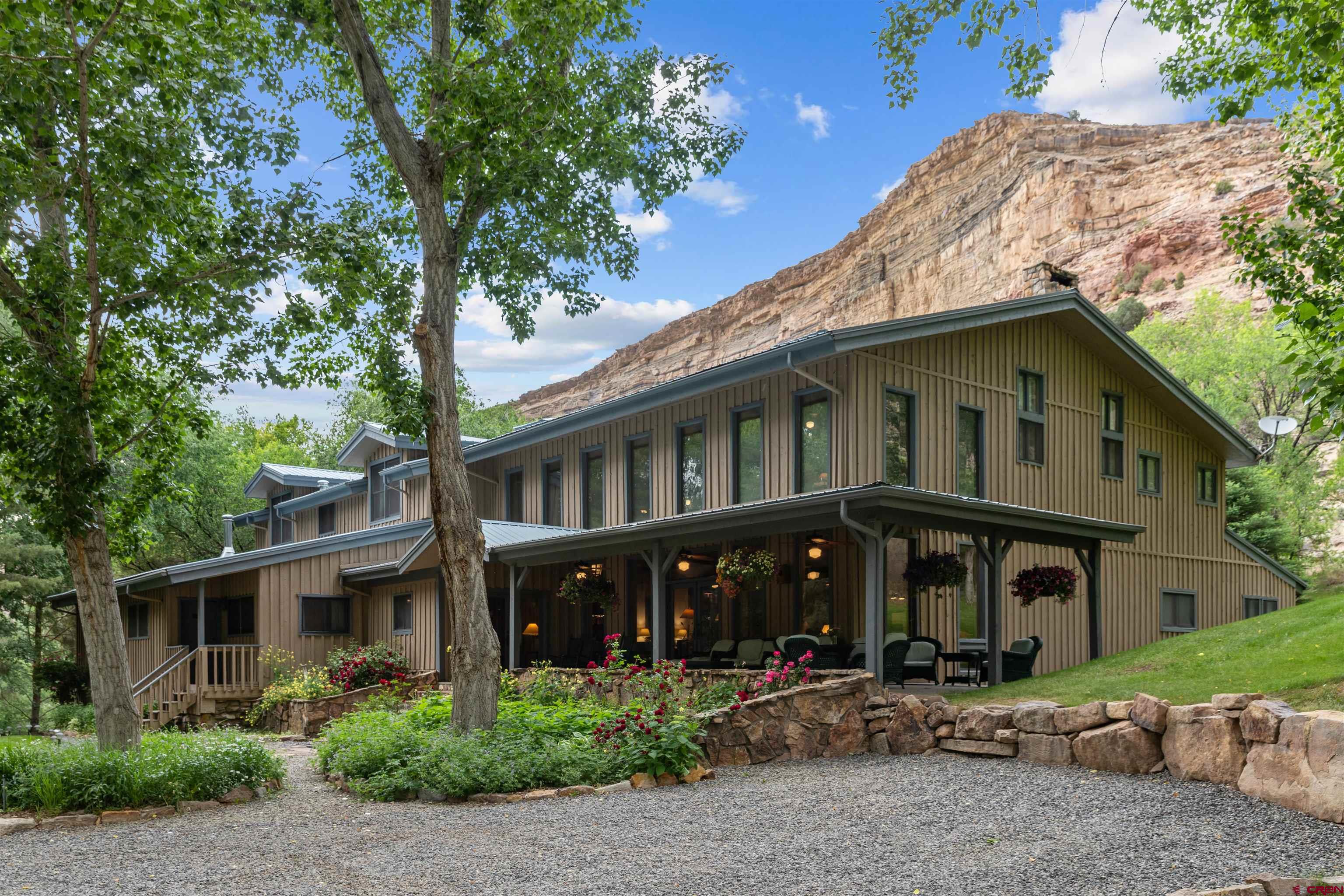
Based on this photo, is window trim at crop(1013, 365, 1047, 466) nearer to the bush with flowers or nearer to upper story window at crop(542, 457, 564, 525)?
the bush with flowers

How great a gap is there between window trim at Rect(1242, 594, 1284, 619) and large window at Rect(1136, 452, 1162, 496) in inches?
147

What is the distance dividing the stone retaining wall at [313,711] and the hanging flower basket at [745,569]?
6471 millimetres

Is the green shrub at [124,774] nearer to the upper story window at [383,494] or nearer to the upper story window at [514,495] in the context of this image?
the upper story window at [514,495]

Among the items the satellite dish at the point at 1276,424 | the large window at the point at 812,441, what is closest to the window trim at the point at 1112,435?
the satellite dish at the point at 1276,424

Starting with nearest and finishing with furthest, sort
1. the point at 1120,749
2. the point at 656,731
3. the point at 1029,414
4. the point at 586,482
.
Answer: the point at 1120,749
the point at 656,731
the point at 1029,414
the point at 586,482

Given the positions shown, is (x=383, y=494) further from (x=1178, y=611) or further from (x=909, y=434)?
(x=1178, y=611)

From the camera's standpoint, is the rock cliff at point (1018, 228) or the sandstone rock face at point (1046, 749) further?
the rock cliff at point (1018, 228)

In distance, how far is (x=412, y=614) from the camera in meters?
20.3

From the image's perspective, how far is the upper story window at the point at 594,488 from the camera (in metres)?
19.3

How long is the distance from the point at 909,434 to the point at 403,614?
1077cm

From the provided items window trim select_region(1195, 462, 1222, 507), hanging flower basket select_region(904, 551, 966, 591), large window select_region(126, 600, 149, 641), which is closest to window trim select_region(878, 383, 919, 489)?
hanging flower basket select_region(904, 551, 966, 591)

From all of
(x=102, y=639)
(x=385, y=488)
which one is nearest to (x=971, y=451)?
(x=102, y=639)

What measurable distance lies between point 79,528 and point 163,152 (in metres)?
3.66

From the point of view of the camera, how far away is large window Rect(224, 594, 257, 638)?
72.4 feet
